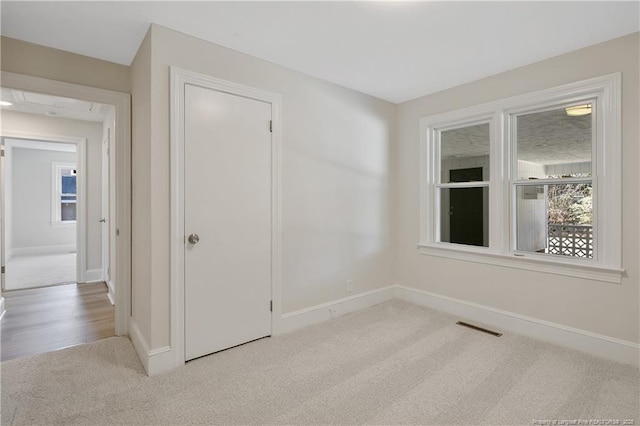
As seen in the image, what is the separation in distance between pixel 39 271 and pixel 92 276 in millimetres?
1425

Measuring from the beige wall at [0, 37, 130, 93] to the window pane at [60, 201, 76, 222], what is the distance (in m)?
6.55

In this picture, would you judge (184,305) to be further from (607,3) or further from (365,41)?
→ (607,3)

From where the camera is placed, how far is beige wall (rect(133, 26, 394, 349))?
228 centimetres

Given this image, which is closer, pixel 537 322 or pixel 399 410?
pixel 399 410

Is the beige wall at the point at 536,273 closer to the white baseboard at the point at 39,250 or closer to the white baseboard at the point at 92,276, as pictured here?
the white baseboard at the point at 92,276

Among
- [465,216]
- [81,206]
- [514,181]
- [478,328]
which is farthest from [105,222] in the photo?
[514,181]

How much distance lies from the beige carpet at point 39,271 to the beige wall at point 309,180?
10.4ft

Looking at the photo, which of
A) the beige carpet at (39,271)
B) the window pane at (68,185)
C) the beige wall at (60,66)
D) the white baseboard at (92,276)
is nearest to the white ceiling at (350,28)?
the beige wall at (60,66)

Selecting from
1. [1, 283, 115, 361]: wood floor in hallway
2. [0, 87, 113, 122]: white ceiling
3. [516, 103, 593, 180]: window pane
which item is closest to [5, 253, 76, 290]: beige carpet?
[1, 283, 115, 361]: wood floor in hallway

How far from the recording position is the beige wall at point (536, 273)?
2.37m

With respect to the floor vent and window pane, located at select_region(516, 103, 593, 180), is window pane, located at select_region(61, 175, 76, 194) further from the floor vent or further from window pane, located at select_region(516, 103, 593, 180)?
window pane, located at select_region(516, 103, 593, 180)

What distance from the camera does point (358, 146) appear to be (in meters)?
3.57

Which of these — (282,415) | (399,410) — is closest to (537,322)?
(399,410)

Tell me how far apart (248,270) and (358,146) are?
5.94ft
